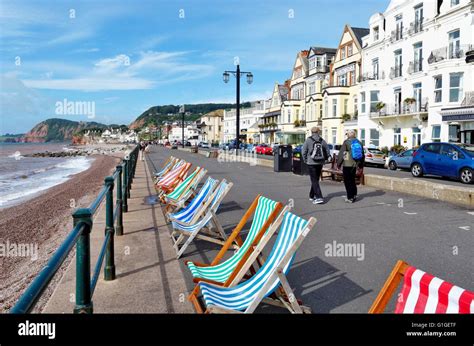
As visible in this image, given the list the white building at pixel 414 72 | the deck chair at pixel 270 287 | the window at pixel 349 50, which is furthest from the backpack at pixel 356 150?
the window at pixel 349 50

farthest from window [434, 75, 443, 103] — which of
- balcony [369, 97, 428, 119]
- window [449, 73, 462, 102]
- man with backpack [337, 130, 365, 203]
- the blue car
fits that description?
man with backpack [337, 130, 365, 203]

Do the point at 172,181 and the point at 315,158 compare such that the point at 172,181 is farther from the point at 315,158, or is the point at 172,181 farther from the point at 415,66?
the point at 415,66

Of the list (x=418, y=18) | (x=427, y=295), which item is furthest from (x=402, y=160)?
(x=427, y=295)

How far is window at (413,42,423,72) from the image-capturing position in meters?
34.1

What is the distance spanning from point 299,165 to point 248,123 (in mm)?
81034

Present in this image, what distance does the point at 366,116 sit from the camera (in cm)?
→ 4128

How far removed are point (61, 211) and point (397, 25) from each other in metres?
33.9

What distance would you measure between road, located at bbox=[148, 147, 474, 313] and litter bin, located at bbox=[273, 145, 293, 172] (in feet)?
27.5

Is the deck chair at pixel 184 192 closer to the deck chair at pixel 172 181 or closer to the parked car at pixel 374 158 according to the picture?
the deck chair at pixel 172 181

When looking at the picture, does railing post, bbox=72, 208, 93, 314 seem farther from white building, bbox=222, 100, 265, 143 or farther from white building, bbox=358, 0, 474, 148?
white building, bbox=222, 100, 265, 143

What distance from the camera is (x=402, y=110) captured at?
35.3 metres

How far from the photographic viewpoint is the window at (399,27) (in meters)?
36.9
